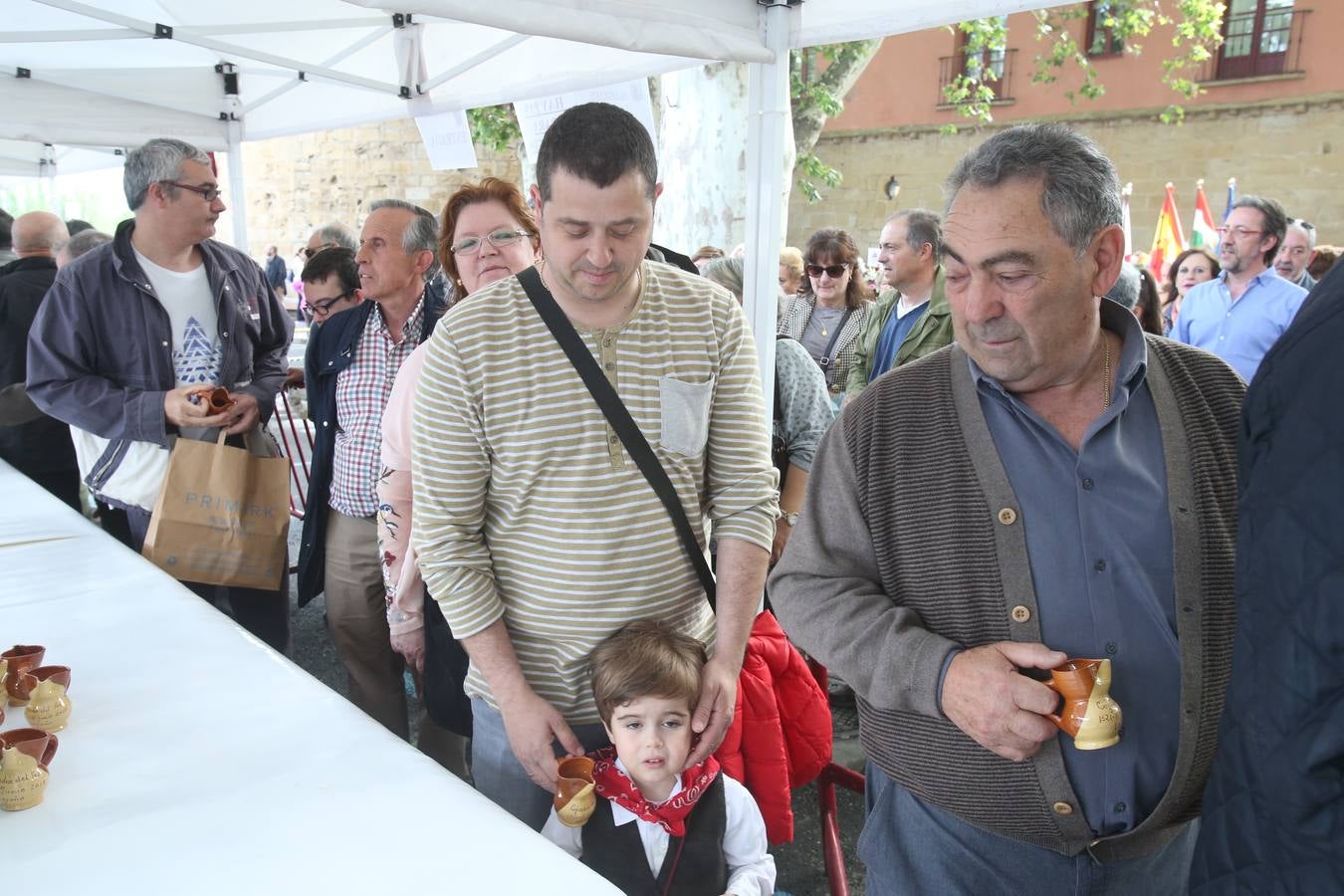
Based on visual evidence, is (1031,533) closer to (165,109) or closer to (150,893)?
(150,893)

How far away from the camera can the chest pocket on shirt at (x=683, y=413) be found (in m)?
1.68

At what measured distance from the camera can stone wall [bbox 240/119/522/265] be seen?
17.1m

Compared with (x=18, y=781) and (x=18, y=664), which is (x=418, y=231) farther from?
(x=18, y=781)

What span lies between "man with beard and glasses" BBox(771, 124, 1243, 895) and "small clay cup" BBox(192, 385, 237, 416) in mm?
2016

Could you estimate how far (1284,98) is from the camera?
16.1 m

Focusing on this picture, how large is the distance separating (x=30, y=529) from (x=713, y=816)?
7.70 feet

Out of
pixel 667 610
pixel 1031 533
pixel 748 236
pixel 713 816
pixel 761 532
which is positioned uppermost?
pixel 748 236

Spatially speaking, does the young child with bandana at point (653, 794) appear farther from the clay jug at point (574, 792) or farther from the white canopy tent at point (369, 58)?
the white canopy tent at point (369, 58)

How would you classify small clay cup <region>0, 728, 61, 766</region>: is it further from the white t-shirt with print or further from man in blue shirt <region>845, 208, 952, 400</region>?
man in blue shirt <region>845, 208, 952, 400</region>

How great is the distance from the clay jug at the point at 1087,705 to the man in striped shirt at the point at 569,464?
70cm

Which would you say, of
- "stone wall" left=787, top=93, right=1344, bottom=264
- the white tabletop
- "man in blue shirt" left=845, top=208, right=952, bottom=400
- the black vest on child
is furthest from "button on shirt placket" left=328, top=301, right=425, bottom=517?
"stone wall" left=787, top=93, right=1344, bottom=264

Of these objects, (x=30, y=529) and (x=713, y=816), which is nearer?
(x=713, y=816)

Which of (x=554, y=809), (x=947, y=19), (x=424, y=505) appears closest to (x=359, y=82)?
(x=947, y=19)

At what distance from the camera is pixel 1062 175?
51.5 inches
